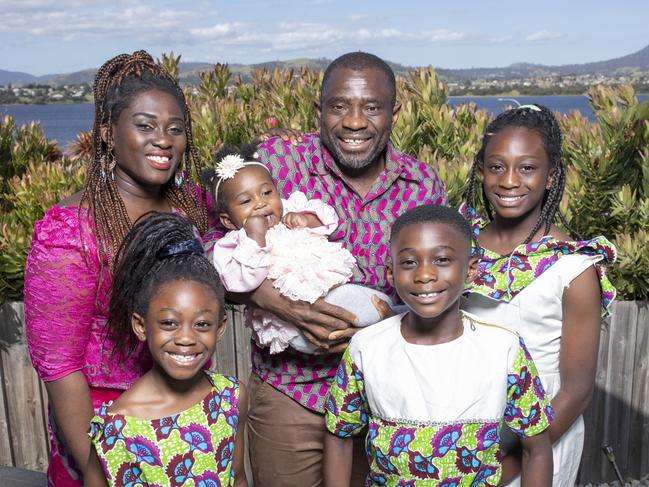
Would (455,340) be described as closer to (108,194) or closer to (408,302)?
(408,302)

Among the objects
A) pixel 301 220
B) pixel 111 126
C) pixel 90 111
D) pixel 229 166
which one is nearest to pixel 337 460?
pixel 301 220

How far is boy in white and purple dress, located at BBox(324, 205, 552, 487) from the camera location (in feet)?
7.79

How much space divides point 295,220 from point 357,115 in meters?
0.52

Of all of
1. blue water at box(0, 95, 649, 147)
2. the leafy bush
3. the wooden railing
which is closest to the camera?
the leafy bush

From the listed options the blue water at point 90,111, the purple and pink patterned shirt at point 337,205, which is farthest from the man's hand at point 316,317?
the blue water at point 90,111

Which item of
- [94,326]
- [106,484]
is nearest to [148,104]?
[94,326]

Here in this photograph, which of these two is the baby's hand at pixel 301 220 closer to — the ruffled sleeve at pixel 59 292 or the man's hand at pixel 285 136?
the man's hand at pixel 285 136

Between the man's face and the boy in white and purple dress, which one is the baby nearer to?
the man's face

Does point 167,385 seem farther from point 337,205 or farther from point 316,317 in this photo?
point 337,205

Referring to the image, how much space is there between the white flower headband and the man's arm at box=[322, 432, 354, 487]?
3.83 ft

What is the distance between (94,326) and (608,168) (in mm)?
3977

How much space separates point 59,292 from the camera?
2.39 meters

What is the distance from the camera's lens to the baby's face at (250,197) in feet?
9.85

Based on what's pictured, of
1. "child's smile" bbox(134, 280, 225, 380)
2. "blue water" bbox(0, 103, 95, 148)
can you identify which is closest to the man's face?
"child's smile" bbox(134, 280, 225, 380)
